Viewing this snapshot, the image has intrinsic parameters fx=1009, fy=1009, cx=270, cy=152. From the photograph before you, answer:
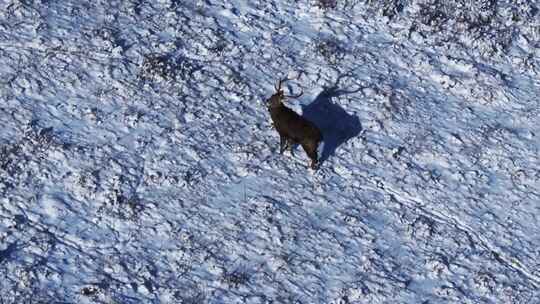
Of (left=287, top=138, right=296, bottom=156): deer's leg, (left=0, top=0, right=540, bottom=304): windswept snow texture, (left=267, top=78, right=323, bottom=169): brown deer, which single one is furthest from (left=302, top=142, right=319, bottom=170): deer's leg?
(left=287, top=138, right=296, bottom=156): deer's leg

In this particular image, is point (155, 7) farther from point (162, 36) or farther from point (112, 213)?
point (112, 213)

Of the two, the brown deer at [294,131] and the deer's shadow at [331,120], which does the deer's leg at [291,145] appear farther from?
the deer's shadow at [331,120]

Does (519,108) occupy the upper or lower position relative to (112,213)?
upper

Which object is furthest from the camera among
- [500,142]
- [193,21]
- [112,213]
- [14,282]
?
[193,21]

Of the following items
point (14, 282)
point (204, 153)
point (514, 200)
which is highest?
point (514, 200)

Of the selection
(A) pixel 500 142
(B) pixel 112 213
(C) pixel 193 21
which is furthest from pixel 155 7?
(A) pixel 500 142

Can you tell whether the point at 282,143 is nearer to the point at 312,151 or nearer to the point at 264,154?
the point at 264,154
